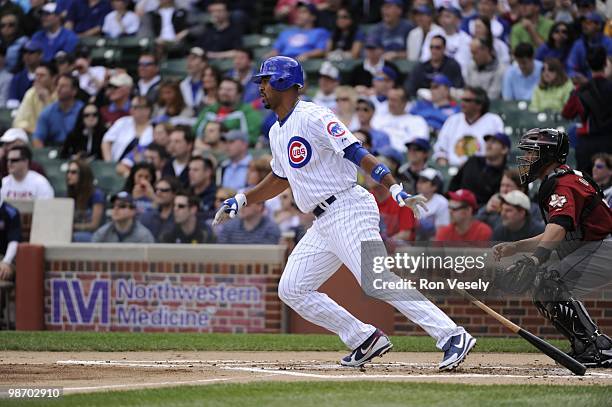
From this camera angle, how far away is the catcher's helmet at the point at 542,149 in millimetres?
7695

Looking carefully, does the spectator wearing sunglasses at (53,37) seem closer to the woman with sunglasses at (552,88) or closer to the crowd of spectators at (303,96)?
the crowd of spectators at (303,96)

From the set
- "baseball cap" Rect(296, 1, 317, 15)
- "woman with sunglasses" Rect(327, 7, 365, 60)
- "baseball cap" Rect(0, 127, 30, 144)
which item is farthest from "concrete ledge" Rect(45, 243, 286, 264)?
"baseball cap" Rect(296, 1, 317, 15)

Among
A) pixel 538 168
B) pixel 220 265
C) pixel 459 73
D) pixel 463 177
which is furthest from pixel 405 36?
pixel 538 168

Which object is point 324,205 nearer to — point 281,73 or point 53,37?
point 281,73

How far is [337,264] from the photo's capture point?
7.83 metres

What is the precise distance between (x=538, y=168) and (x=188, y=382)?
273cm

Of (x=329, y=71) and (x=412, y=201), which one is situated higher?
(x=329, y=71)

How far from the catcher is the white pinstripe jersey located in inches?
48.2

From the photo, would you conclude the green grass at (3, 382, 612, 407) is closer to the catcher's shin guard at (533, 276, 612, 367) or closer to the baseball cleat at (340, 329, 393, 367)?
the baseball cleat at (340, 329, 393, 367)

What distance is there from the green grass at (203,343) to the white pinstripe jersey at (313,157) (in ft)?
7.51

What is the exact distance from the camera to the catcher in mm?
7547

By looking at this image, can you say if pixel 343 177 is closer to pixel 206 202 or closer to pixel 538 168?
pixel 538 168

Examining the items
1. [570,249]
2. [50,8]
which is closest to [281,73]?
[570,249]

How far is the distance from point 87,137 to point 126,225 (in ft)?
12.1
